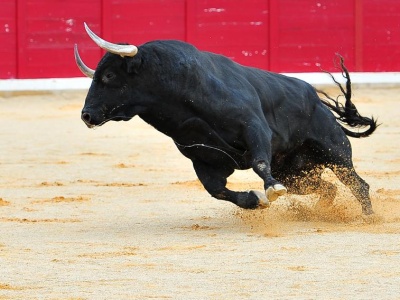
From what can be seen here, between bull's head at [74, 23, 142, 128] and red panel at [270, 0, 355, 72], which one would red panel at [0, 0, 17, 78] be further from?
bull's head at [74, 23, 142, 128]

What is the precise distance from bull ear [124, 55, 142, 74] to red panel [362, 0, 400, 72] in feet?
32.3

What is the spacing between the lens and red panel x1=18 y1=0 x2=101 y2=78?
51.3 feet

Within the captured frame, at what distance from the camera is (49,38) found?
1572 centimetres

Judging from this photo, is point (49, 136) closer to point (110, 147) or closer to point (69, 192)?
point (110, 147)

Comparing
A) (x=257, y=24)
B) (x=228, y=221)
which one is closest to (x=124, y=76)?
(x=228, y=221)

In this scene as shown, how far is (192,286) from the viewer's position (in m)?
4.94

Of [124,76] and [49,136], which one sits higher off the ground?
[124,76]

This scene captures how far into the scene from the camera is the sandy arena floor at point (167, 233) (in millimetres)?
4949

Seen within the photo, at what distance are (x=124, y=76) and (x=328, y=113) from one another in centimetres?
135

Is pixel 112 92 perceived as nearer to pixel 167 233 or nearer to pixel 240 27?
pixel 167 233

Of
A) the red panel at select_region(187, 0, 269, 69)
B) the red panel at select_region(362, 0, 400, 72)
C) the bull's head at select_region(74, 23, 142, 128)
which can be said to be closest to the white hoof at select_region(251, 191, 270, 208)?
the bull's head at select_region(74, 23, 142, 128)

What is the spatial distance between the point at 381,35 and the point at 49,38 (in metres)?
3.97

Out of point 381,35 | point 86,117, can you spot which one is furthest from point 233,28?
point 86,117

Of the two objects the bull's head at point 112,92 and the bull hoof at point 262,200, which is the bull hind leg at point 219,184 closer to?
the bull hoof at point 262,200
